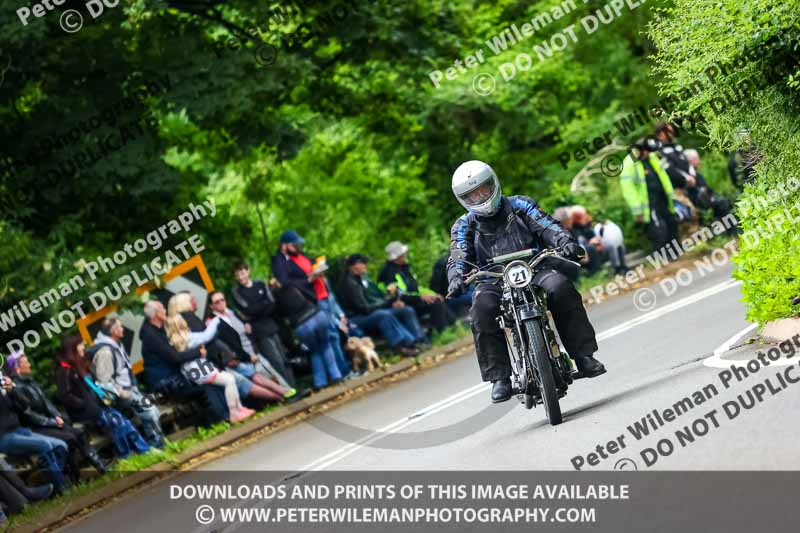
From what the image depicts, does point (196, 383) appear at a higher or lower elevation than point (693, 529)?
higher

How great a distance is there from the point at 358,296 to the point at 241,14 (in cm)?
470

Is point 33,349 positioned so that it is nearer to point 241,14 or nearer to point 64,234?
point 64,234

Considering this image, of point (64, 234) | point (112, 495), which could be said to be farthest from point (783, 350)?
point (64, 234)

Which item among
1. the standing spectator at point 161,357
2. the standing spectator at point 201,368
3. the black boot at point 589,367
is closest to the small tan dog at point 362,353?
the standing spectator at point 201,368

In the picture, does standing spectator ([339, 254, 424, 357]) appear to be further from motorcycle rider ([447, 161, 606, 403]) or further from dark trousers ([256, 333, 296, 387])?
motorcycle rider ([447, 161, 606, 403])

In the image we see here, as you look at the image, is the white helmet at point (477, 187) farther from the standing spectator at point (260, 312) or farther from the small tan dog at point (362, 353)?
the small tan dog at point (362, 353)

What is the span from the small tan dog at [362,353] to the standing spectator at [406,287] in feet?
3.91

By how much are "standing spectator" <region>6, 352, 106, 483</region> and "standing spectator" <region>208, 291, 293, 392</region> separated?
8.48 feet

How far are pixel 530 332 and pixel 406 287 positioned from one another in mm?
10583

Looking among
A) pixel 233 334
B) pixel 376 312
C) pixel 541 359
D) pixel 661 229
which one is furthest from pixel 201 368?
pixel 661 229

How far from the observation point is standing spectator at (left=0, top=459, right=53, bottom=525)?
15188mm

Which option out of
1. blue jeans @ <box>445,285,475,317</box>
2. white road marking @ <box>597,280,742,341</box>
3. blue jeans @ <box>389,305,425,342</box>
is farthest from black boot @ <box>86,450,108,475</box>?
blue jeans @ <box>445,285,475,317</box>

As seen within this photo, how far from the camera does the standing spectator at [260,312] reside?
19047mm

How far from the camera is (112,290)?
18.5 meters
